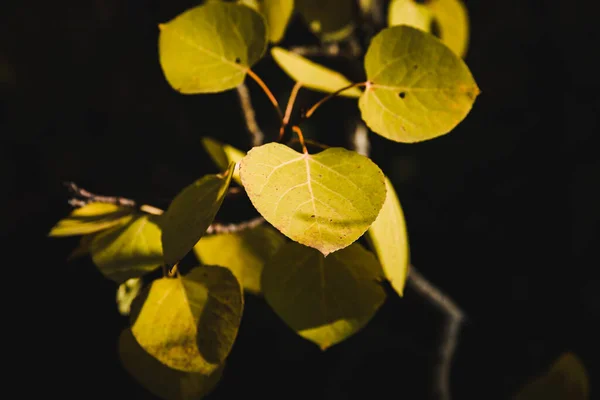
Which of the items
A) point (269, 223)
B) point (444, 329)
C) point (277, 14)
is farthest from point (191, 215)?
point (444, 329)

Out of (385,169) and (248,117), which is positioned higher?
(248,117)

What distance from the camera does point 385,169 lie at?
1.40 meters

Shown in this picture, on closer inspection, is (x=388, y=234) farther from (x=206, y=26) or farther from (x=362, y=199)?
(x=206, y=26)

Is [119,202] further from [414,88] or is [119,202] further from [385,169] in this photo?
[385,169]

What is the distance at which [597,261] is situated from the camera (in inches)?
52.4

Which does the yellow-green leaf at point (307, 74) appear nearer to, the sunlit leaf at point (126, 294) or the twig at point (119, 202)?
the twig at point (119, 202)

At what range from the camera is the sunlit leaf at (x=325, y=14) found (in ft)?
2.16

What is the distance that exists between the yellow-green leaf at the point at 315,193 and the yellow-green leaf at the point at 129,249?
0.18 m

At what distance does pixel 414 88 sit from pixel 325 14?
0.85ft

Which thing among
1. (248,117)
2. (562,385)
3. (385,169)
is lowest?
(385,169)

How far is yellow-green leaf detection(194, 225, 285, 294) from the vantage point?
58 cm

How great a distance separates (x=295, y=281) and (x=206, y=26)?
29 centimetres

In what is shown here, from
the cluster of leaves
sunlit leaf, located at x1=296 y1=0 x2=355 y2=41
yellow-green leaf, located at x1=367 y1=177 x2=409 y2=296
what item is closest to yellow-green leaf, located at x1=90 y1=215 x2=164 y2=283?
the cluster of leaves

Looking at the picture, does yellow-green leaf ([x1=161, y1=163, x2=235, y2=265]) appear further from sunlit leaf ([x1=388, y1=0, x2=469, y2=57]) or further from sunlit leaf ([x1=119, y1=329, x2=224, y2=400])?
sunlit leaf ([x1=388, y1=0, x2=469, y2=57])
